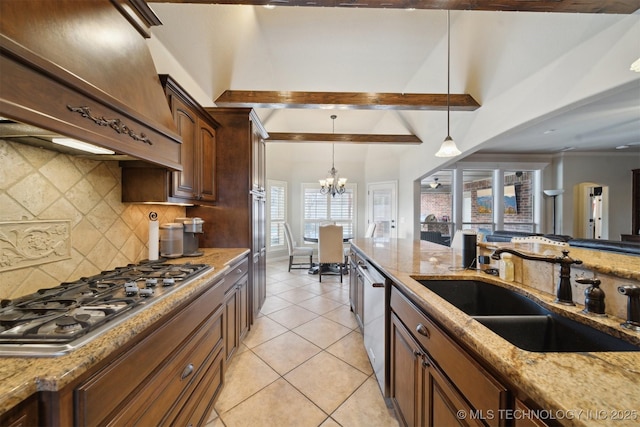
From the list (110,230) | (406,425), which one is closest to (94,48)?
(110,230)

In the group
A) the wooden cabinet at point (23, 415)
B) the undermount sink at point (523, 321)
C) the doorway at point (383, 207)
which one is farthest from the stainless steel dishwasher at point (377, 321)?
the doorway at point (383, 207)

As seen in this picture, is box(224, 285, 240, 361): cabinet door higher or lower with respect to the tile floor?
higher

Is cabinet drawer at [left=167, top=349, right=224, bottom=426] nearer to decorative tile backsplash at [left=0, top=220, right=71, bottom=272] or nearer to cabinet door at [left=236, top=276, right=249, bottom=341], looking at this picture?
cabinet door at [left=236, top=276, right=249, bottom=341]

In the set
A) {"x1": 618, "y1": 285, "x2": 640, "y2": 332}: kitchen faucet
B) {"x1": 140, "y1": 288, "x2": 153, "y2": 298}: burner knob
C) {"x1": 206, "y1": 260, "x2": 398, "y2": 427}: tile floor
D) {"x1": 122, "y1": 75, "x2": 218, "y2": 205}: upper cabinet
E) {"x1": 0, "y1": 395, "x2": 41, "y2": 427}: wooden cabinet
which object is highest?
{"x1": 122, "y1": 75, "x2": 218, "y2": 205}: upper cabinet

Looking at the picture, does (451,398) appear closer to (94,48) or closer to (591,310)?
(591,310)

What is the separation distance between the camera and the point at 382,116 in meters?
5.05

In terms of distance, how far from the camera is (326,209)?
6.69m

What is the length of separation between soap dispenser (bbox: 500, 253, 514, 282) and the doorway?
457cm

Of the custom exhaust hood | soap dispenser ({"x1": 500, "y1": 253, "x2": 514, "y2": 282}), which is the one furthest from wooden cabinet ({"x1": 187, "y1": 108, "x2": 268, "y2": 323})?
soap dispenser ({"x1": 500, "y1": 253, "x2": 514, "y2": 282})

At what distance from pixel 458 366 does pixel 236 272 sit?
1721 millimetres

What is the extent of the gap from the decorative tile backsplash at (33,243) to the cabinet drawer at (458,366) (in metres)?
1.87

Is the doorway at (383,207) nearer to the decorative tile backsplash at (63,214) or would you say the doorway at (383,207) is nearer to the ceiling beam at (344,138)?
the ceiling beam at (344,138)

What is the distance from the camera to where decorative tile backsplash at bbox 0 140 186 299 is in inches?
39.4

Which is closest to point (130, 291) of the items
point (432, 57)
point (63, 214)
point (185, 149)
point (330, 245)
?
point (63, 214)
